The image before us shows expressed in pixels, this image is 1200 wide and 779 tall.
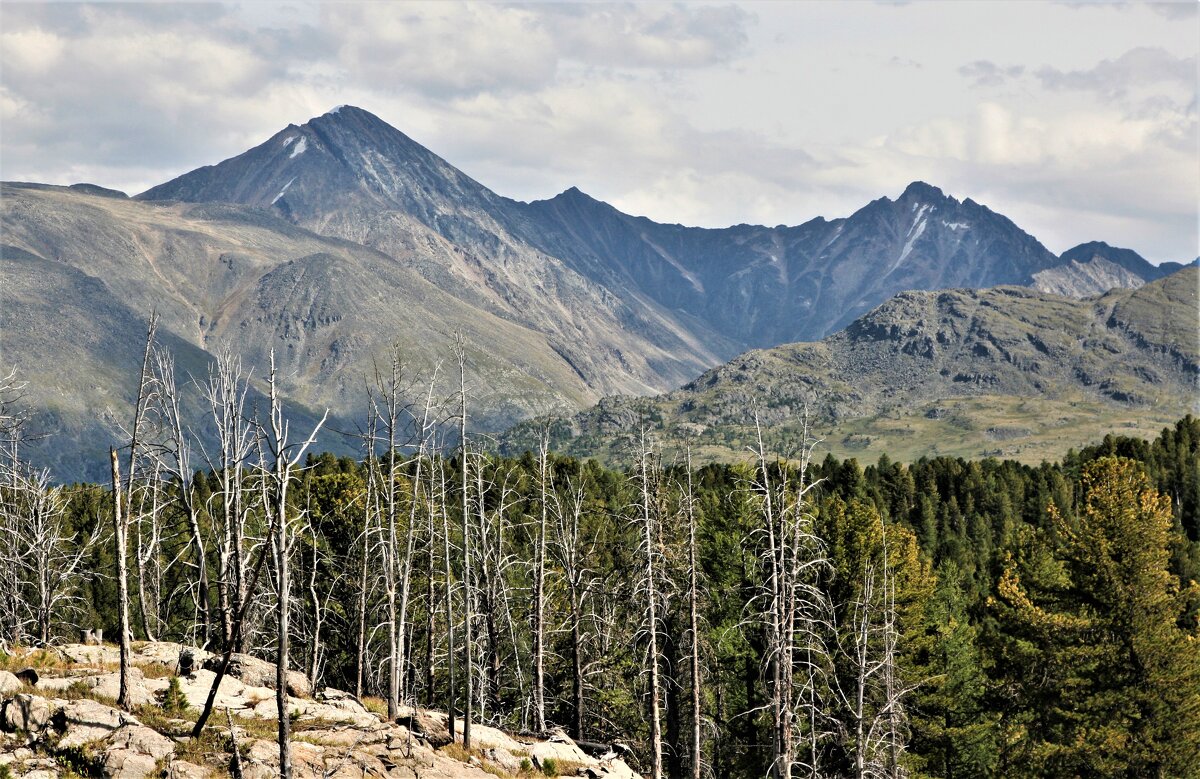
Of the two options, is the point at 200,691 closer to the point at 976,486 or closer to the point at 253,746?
the point at 253,746

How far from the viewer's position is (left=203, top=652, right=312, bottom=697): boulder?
34.2 m

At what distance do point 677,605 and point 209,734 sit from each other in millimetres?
22821

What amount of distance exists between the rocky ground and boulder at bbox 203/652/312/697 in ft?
0.29

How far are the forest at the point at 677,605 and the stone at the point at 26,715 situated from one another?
2873mm

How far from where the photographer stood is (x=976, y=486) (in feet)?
424

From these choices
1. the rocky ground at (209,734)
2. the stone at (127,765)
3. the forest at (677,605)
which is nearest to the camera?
the stone at (127,765)

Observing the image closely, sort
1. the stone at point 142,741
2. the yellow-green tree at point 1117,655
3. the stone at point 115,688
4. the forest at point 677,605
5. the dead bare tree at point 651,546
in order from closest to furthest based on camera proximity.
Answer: the stone at point 142,741 → the stone at point 115,688 → the forest at point 677,605 → the dead bare tree at point 651,546 → the yellow-green tree at point 1117,655

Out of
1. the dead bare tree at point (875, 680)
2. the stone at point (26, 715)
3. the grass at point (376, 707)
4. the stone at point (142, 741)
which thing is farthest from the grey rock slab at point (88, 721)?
the dead bare tree at point (875, 680)

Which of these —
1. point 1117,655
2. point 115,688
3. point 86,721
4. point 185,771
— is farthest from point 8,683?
point 1117,655

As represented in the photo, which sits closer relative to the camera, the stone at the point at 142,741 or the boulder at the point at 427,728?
the stone at the point at 142,741

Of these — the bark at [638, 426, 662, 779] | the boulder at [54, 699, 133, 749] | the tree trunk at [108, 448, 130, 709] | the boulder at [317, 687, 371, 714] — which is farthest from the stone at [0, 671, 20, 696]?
the bark at [638, 426, 662, 779]

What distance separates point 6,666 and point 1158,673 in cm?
3984

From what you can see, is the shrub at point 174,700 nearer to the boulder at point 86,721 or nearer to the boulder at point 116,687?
the boulder at point 116,687

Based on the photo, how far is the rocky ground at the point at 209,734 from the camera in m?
23.8
